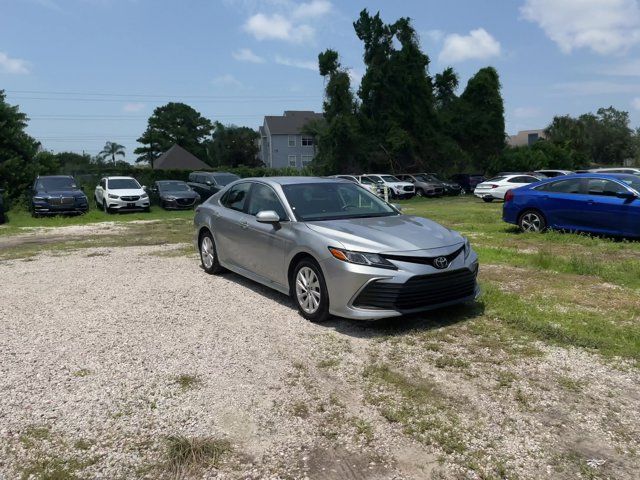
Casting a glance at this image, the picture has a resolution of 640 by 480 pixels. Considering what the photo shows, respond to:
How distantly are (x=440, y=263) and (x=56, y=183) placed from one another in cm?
2052

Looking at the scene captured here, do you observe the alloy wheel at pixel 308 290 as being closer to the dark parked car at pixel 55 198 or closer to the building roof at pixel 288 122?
the dark parked car at pixel 55 198

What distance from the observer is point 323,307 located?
5.49m

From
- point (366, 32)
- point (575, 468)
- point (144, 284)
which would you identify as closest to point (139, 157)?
point (366, 32)

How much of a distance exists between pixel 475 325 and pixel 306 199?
2.47 m

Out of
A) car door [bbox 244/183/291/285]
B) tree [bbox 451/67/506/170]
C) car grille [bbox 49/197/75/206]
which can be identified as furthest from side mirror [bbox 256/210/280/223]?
tree [bbox 451/67/506/170]

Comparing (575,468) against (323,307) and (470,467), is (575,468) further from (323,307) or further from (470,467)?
(323,307)

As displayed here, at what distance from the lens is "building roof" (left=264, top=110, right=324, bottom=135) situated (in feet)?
252

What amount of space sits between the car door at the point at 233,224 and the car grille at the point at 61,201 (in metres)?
15.1

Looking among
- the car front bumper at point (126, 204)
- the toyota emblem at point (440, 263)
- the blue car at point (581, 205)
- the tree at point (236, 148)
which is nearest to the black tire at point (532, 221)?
the blue car at point (581, 205)

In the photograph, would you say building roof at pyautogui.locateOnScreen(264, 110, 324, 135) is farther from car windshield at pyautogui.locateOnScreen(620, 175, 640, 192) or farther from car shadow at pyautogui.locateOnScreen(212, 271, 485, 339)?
car shadow at pyautogui.locateOnScreen(212, 271, 485, 339)

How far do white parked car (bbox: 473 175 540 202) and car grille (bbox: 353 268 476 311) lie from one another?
74.8 feet

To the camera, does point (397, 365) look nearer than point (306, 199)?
Yes

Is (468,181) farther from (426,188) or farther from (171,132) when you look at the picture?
(171,132)

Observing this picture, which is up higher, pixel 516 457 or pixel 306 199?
pixel 306 199
